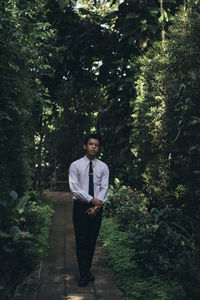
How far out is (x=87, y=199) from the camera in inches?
188

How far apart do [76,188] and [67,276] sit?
51.6 inches

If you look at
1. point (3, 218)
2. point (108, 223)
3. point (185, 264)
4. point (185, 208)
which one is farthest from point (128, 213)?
point (3, 218)

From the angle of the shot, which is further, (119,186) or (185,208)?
(119,186)

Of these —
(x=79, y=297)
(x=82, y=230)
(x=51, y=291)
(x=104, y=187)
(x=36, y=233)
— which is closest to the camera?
(x=79, y=297)

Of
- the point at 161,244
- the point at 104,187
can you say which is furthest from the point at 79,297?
the point at 104,187

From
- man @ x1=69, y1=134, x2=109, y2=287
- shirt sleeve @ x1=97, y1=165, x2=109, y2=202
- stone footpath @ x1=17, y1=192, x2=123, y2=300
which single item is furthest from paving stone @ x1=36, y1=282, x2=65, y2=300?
shirt sleeve @ x1=97, y1=165, x2=109, y2=202

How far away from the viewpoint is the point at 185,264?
388 cm

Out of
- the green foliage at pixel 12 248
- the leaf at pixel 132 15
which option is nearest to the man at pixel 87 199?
the green foliage at pixel 12 248

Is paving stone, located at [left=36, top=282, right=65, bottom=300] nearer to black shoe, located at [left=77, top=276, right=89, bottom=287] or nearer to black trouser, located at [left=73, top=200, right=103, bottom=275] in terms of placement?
black shoe, located at [left=77, top=276, right=89, bottom=287]

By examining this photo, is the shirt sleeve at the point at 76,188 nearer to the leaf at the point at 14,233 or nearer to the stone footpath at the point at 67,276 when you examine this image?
the stone footpath at the point at 67,276

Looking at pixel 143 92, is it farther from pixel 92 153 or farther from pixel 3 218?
pixel 3 218

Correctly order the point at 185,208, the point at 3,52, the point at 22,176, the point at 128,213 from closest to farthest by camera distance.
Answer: the point at 3,52
the point at 185,208
the point at 22,176
the point at 128,213

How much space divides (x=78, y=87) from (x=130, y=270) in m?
8.33

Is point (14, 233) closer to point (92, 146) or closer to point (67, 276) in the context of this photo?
point (92, 146)
